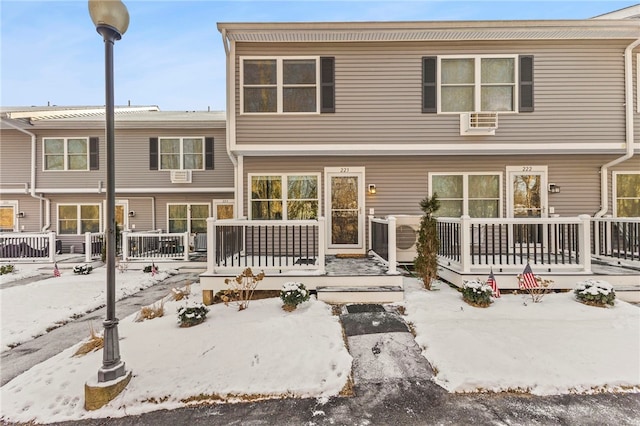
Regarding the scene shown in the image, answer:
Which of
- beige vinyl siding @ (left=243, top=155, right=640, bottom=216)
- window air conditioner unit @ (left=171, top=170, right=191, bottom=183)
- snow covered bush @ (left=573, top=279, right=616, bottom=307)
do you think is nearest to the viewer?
snow covered bush @ (left=573, top=279, right=616, bottom=307)

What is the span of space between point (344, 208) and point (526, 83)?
→ 5.42 m

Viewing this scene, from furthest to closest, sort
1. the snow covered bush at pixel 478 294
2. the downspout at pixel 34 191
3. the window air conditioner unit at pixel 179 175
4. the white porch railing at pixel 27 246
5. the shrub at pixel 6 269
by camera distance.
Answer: the window air conditioner unit at pixel 179 175 < the downspout at pixel 34 191 < the white porch railing at pixel 27 246 < the shrub at pixel 6 269 < the snow covered bush at pixel 478 294

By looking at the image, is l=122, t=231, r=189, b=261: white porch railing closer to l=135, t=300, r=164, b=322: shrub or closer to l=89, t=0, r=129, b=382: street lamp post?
l=135, t=300, r=164, b=322: shrub

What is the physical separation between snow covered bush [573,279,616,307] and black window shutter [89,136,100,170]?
50.8 feet

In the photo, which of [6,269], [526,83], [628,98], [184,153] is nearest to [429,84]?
[526,83]

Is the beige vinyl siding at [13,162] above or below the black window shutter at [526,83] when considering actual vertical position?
below

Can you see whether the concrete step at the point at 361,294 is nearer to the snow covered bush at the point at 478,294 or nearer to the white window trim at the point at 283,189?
the snow covered bush at the point at 478,294

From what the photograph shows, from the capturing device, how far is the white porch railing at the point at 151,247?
935 centimetres

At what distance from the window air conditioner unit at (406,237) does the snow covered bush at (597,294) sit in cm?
318

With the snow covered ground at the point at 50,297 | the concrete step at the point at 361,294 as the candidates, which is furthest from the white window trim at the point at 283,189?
the snow covered ground at the point at 50,297

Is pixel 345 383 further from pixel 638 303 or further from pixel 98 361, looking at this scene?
pixel 638 303

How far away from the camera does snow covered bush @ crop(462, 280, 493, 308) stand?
470cm

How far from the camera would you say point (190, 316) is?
170 inches

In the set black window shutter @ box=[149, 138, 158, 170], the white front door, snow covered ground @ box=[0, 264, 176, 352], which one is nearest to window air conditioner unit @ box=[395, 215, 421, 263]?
the white front door
